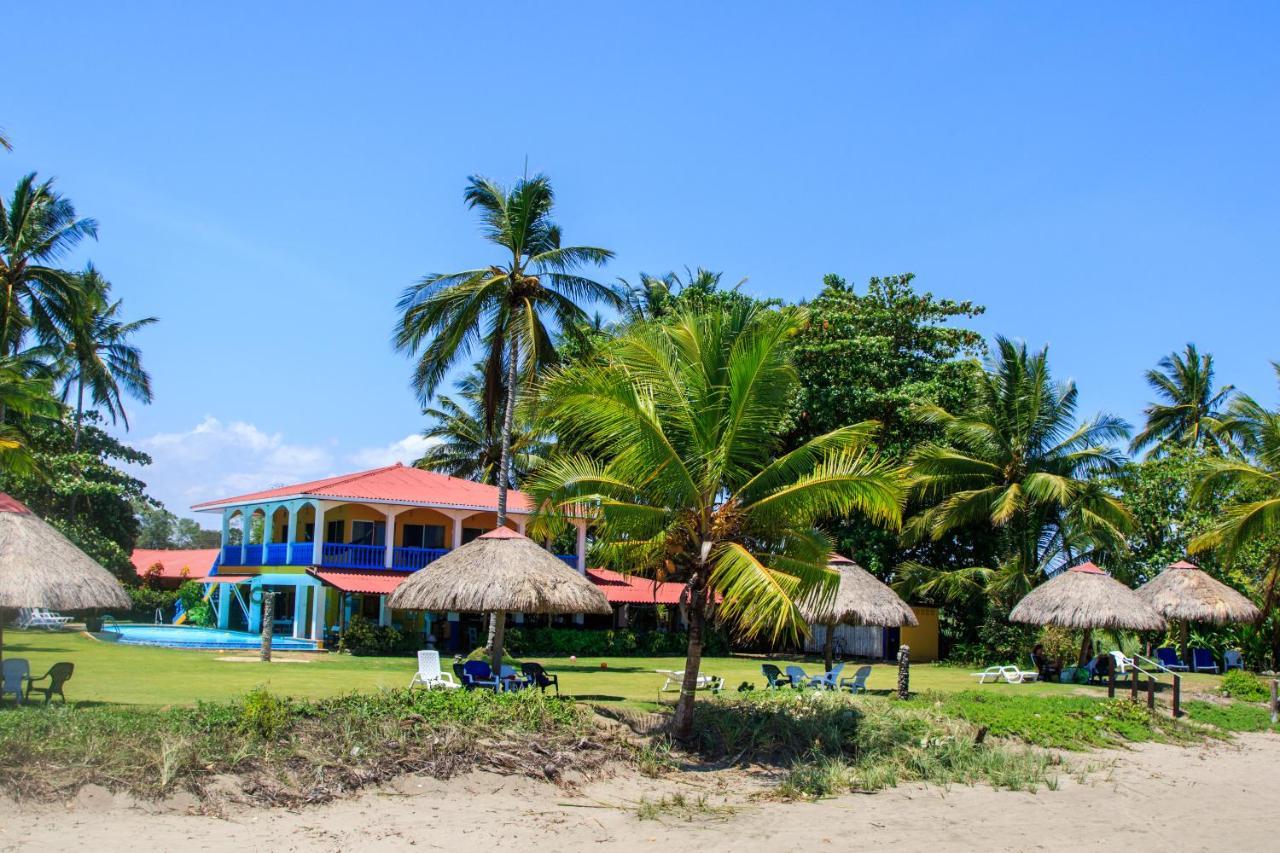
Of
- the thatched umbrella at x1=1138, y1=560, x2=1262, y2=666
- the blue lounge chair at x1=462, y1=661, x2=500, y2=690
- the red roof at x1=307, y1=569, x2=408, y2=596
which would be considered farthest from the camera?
the red roof at x1=307, y1=569, x2=408, y2=596

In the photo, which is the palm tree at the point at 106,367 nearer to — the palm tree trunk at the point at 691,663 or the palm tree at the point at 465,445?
the palm tree at the point at 465,445

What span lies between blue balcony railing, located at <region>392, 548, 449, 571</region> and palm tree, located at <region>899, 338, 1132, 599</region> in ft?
45.1

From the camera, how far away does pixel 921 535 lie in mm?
31188

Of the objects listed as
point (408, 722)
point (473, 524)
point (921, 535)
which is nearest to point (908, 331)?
point (921, 535)

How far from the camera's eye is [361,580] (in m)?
28.8

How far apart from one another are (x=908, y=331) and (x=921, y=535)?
6079 millimetres

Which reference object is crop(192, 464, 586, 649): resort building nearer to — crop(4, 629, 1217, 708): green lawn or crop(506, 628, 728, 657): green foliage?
crop(506, 628, 728, 657): green foliage

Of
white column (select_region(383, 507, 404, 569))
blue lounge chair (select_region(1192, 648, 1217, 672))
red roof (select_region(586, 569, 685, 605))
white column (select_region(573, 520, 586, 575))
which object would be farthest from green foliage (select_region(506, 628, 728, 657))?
blue lounge chair (select_region(1192, 648, 1217, 672))

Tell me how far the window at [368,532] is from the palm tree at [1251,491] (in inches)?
874

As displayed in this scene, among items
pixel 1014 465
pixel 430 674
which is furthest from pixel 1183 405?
pixel 430 674

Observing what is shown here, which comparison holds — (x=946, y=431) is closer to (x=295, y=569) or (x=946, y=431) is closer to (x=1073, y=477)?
(x=1073, y=477)

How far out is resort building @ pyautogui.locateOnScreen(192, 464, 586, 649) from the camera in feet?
97.0

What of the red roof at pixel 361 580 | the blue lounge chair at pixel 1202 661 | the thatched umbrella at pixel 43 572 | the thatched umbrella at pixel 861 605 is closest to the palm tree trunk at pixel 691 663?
the thatched umbrella at pixel 861 605

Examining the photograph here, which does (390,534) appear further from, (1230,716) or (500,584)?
(1230,716)
